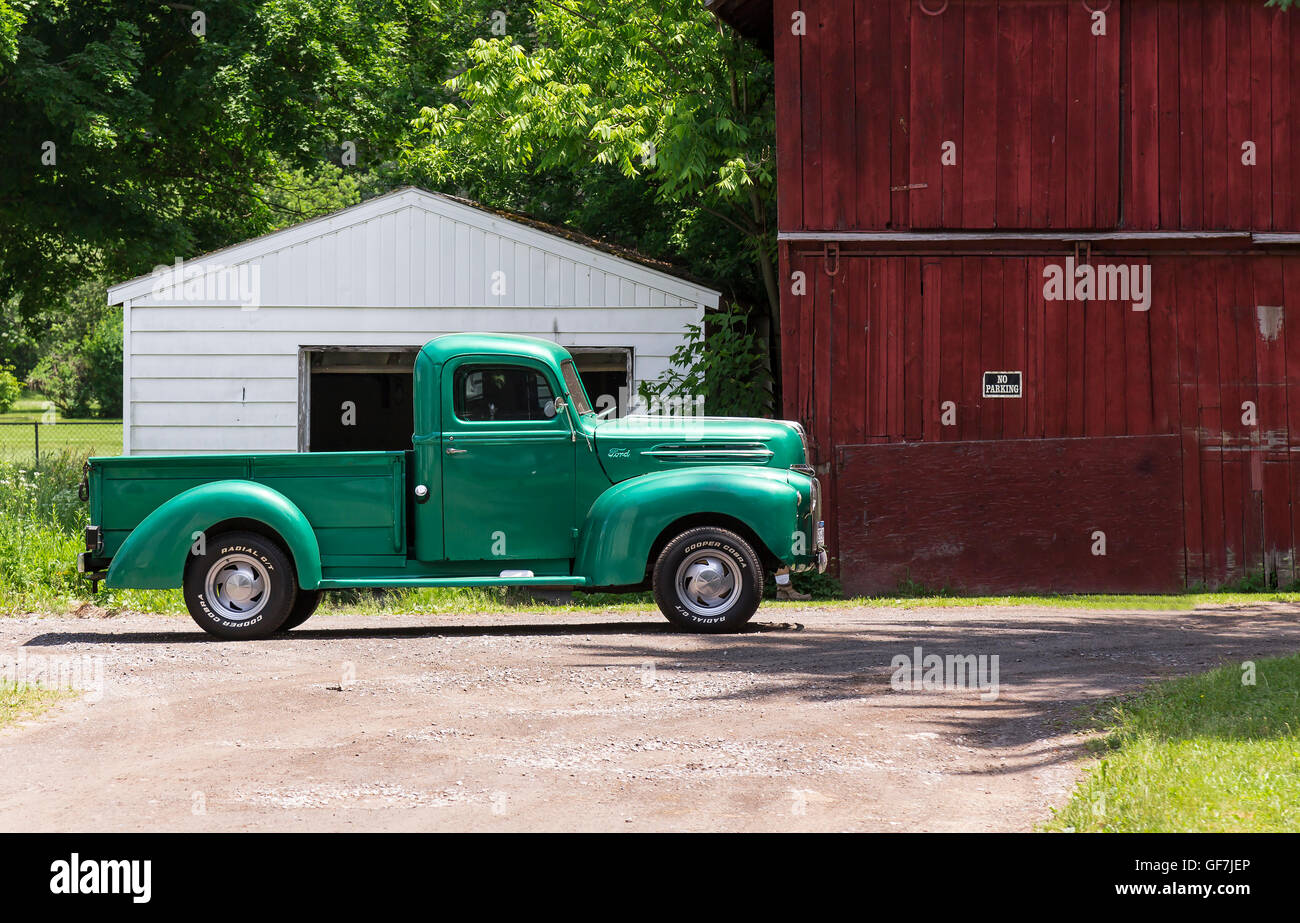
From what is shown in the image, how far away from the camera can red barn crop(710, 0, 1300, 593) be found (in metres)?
14.9

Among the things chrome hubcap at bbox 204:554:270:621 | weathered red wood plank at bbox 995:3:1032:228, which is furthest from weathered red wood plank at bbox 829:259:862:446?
chrome hubcap at bbox 204:554:270:621

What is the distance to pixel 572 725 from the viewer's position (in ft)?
25.1

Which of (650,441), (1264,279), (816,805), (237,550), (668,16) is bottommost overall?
(816,805)

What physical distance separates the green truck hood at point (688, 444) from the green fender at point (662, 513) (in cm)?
25

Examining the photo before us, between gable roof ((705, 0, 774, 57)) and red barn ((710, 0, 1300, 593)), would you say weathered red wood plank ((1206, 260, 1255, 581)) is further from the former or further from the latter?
gable roof ((705, 0, 774, 57))

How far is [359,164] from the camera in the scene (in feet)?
87.9

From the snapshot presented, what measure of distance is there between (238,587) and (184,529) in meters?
0.63

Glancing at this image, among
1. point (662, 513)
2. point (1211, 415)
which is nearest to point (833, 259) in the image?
point (1211, 415)

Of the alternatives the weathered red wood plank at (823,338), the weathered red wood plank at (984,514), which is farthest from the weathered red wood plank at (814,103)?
the weathered red wood plank at (984,514)

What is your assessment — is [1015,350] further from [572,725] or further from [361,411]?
[361,411]

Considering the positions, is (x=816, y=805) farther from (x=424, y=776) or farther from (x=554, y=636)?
(x=554, y=636)

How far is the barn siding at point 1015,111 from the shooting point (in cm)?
1488

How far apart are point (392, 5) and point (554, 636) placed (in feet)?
55.3

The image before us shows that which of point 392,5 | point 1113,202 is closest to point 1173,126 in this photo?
point 1113,202
